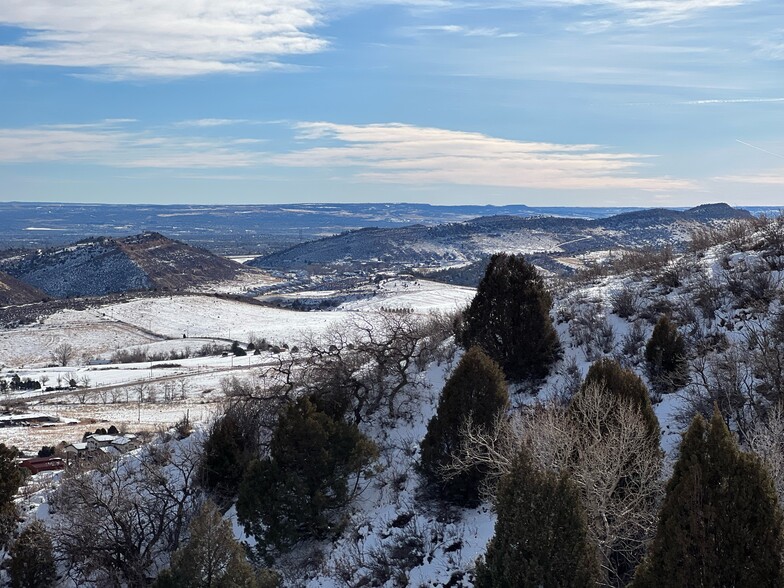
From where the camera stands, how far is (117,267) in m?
160

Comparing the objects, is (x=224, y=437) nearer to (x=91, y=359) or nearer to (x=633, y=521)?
(x=633, y=521)

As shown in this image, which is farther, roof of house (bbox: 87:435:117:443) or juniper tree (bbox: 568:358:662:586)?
roof of house (bbox: 87:435:117:443)

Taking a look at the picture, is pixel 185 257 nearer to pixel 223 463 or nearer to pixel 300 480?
pixel 223 463

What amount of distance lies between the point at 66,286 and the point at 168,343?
265 feet

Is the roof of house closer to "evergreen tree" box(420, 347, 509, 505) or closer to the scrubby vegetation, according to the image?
the scrubby vegetation

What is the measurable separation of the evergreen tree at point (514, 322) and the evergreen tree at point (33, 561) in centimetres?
1513

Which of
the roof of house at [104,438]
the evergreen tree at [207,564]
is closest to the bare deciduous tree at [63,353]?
the roof of house at [104,438]

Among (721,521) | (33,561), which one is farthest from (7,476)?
(721,521)

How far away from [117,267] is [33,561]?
483ft

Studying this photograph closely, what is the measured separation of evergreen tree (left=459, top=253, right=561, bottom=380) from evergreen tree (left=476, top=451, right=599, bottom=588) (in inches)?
529

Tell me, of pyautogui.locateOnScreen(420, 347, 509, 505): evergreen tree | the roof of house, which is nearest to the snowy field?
the roof of house

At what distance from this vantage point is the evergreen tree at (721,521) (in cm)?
1027

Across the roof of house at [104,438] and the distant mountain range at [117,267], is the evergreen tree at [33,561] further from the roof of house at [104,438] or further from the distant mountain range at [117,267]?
the distant mountain range at [117,267]

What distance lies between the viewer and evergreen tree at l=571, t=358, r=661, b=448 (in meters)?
17.9
